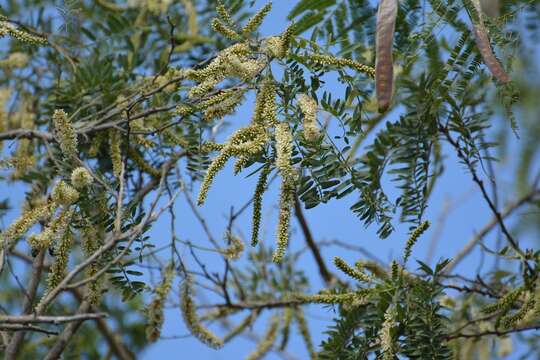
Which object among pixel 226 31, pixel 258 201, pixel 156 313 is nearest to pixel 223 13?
pixel 226 31

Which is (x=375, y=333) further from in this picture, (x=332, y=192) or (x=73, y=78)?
(x=73, y=78)

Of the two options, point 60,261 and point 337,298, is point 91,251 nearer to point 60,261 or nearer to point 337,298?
point 60,261

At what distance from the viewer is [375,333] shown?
1.84 metres

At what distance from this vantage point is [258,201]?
1452 millimetres

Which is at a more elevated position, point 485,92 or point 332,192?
point 485,92

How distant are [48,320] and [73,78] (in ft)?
4.13

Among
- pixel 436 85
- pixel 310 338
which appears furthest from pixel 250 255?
pixel 436 85

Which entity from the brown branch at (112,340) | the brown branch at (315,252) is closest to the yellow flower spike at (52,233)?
the brown branch at (315,252)

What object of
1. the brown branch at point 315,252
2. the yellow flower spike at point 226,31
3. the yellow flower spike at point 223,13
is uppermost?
the brown branch at point 315,252

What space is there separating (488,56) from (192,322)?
107 cm

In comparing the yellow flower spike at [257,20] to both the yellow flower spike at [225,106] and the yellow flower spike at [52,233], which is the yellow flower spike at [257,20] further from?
the yellow flower spike at [52,233]

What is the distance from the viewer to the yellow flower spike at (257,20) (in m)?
1.50

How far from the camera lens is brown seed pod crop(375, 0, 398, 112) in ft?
4.03

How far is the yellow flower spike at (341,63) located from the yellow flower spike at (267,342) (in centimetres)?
140
